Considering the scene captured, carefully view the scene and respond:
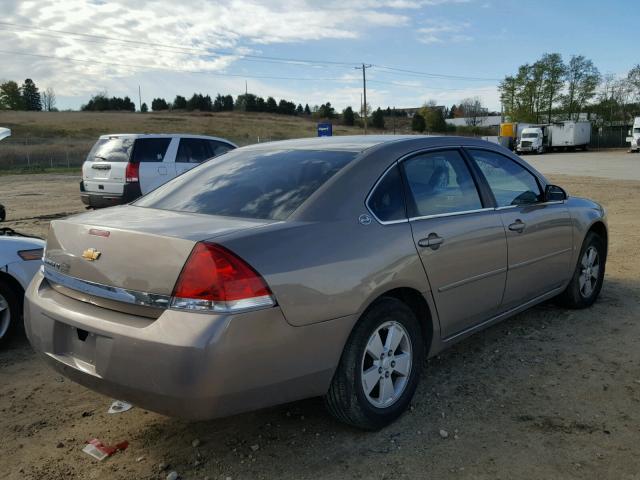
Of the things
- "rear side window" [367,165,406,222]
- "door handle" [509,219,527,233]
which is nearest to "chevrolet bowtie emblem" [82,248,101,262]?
"rear side window" [367,165,406,222]

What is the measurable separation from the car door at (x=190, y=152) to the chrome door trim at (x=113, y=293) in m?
8.80

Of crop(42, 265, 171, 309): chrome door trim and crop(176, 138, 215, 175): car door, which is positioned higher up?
crop(176, 138, 215, 175): car door

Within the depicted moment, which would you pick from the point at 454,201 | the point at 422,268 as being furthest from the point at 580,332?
the point at 422,268

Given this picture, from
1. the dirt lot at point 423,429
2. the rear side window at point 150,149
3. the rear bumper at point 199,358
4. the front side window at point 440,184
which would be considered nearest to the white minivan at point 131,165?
the rear side window at point 150,149

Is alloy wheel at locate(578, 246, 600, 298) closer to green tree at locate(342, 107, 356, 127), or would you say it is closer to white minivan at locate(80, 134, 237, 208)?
white minivan at locate(80, 134, 237, 208)

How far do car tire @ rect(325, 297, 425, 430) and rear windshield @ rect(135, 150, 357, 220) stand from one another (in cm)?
74

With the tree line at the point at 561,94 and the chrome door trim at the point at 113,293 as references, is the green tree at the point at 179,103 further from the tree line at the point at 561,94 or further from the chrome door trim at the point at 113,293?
the chrome door trim at the point at 113,293

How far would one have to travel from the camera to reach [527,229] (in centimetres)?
420

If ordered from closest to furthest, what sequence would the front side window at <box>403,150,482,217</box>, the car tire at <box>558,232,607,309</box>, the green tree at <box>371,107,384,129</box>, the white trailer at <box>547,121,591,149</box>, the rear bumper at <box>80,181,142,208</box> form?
the front side window at <box>403,150,482,217</box> < the car tire at <box>558,232,607,309</box> < the rear bumper at <box>80,181,142,208</box> < the white trailer at <box>547,121,591,149</box> < the green tree at <box>371,107,384,129</box>

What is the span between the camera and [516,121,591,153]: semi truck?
54500 mm

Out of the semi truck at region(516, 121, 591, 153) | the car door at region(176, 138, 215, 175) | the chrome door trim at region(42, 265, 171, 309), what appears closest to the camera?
the chrome door trim at region(42, 265, 171, 309)

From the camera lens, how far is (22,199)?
17.4 metres

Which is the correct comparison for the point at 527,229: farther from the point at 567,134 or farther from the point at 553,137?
the point at 553,137

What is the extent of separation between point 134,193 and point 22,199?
27.9 ft
